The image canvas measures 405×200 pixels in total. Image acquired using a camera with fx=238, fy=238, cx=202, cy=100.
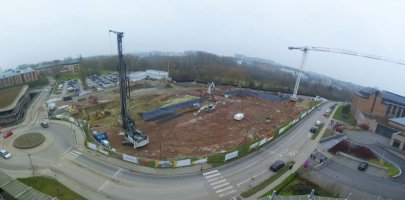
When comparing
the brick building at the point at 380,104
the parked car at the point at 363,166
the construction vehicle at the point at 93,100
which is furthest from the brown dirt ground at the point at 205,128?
the parked car at the point at 363,166

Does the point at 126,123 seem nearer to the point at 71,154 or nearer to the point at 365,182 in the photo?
the point at 71,154

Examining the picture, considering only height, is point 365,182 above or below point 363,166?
below

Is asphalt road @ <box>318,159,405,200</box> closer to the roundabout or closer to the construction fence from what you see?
the construction fence

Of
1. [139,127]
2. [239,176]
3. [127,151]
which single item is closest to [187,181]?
[239,176]

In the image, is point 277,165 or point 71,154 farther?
point 71,154

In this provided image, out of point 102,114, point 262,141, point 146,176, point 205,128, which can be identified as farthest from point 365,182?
point 102,114

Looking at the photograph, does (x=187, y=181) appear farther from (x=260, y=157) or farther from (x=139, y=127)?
(x=139, y=127)

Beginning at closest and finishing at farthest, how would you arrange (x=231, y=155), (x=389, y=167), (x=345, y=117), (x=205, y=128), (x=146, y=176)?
1. (x=146, y=176)
2. (x=389, y=167)
3. (x=231, y=155)
4. (x=205, y=128)
5. (x=345, y=117)

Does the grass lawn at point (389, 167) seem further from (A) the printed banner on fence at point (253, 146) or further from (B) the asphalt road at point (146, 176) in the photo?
(A) the printed banner on fence at point (253, 146)
